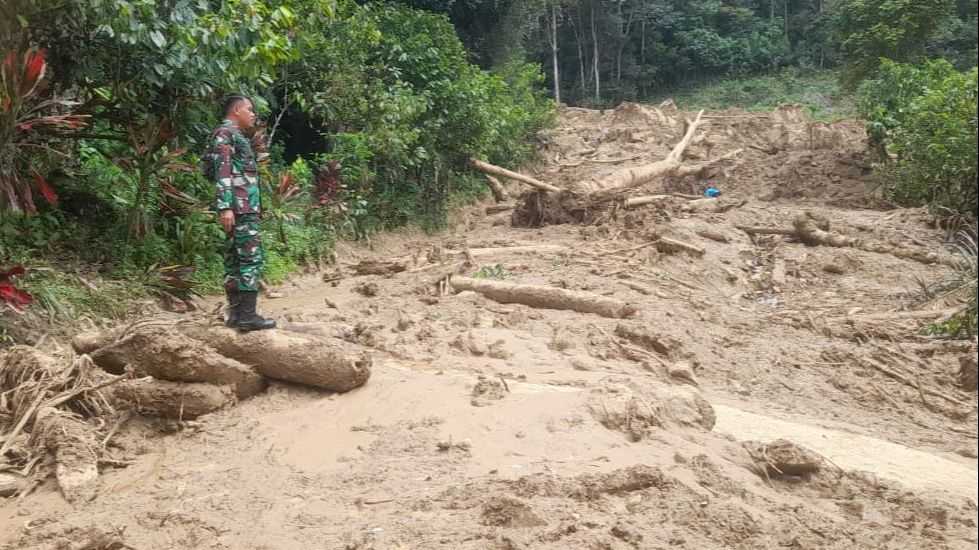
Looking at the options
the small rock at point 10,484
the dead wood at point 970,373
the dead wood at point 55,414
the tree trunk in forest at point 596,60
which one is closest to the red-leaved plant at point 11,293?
the dead wood at point 55,414

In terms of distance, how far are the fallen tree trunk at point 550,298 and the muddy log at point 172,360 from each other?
3.57 metres

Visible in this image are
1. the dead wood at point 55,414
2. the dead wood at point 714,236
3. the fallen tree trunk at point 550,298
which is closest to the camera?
the dead wood at point 55,414

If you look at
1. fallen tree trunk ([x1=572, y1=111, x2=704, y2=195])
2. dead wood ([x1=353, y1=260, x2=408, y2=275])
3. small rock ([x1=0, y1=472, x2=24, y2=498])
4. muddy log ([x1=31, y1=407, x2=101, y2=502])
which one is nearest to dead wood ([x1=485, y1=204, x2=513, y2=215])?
fallen tree trunk ([x1=572, y1=111, x2=704, y2=195])

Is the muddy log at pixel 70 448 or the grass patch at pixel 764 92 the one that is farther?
the grass patch at pixel 764 92

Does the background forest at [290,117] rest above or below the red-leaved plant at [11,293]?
above

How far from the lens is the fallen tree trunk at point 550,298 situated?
762 cm

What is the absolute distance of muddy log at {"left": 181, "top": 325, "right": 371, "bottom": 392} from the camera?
190 inches

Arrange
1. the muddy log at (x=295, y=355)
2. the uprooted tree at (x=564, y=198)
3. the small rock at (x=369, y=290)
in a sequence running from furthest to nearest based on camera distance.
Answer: the uprooted tree at (x=564, y=198) < the small rock at (x=369, y=290) < the muddy log at (x=295, y=355)

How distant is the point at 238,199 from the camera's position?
5.01m

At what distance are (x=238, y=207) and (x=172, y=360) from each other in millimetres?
1037

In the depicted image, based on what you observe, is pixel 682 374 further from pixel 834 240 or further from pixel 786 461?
pixel 834 240

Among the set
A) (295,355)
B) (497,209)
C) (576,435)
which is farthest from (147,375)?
(497,209)

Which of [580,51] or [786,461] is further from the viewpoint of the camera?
[580,51]

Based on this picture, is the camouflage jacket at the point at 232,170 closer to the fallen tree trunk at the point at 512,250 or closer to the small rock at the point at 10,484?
the small rock at the point at 10,484
